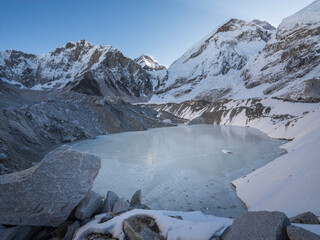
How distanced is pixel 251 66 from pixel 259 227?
11030cm

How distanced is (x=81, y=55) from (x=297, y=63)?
A: 135m

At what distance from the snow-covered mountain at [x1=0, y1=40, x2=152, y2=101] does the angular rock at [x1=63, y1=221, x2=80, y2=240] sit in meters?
99.8

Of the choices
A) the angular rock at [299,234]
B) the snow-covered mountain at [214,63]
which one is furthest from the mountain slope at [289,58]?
the angular rock at [299,234]

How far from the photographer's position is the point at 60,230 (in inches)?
156

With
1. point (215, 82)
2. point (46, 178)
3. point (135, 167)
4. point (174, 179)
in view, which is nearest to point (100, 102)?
point (135, 167)

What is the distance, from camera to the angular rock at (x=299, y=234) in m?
1.86

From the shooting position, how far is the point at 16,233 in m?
3.64

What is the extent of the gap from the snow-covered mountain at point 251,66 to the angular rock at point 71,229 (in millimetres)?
36567

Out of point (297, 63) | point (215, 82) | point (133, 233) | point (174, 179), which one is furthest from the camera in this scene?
point (215, 82)

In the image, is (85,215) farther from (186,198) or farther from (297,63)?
(297,63)

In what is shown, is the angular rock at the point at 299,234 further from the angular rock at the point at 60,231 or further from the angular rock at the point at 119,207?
the angular rock at the point at 60,231

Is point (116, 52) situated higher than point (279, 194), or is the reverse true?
point (116, 52)

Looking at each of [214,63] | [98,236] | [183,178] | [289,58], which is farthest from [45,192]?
[214,63]

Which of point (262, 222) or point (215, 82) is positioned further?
point (215, 82)
